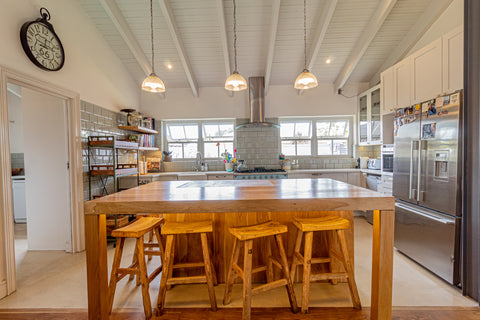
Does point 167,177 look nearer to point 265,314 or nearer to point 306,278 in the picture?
point 265,314

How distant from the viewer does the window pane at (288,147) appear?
16.3ft

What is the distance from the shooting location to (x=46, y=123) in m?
2.78

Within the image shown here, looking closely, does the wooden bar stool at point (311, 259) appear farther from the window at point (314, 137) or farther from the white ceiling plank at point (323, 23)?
the window at point (314, 137)

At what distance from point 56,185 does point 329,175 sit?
445 centimetres

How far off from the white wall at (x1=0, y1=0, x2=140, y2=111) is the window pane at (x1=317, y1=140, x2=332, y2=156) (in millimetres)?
4183

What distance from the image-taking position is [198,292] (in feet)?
6.46

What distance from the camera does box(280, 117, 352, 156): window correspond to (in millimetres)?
4922

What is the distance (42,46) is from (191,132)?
9.59 ft

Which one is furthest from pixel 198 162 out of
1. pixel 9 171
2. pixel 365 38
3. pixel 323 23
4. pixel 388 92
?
pixel 365 38

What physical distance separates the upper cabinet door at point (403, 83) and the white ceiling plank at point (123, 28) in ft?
12.8

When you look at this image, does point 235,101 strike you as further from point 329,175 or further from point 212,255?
point 212,255

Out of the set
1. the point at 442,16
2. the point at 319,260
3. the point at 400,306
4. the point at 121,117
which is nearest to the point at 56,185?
the point at 121,117

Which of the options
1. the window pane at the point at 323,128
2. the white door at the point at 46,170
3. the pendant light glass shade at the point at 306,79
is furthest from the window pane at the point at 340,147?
the white door at the point at 46,170

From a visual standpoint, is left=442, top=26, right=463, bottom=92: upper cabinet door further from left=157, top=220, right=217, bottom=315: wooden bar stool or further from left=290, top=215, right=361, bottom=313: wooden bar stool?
left=157, top=220, right=217, bottom=315: wooden bar stool
